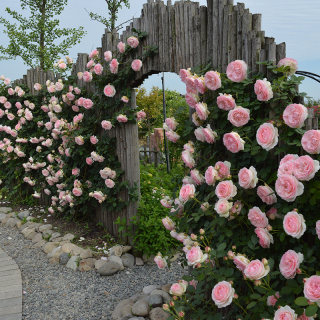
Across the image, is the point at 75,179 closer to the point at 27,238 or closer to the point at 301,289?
the point at 27,238

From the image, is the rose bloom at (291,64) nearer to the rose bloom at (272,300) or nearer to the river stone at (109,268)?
the rose bloom at (272,300)

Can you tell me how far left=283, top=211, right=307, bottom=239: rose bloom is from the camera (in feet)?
6.56

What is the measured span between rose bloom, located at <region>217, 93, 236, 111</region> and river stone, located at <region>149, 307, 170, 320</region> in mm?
1754

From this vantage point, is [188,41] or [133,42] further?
[133,42]

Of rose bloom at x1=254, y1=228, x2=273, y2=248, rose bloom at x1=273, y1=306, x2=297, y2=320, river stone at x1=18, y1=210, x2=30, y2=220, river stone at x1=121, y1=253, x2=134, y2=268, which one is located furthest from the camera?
river stone at x1=18, y1=210, x2=30, y2=220

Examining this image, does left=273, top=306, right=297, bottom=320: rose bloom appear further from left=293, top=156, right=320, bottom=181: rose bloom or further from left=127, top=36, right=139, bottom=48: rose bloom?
left=127, top=36, right=139, bottom=48: rose bloom

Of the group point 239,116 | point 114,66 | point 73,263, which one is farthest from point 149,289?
point 114,66

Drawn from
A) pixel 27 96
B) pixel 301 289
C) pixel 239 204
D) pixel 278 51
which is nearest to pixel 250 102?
pixel 278 51

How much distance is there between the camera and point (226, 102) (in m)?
2.53

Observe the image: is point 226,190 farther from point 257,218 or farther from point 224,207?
point 257,218

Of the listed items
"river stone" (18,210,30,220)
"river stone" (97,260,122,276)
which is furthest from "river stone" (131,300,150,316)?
"river stone" (18,210,30,220)

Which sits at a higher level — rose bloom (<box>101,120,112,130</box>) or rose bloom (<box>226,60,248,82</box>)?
rose bloom (<box>226,60,248,82</box>)

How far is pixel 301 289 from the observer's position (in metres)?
2.12

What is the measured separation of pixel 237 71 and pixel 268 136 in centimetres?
56
